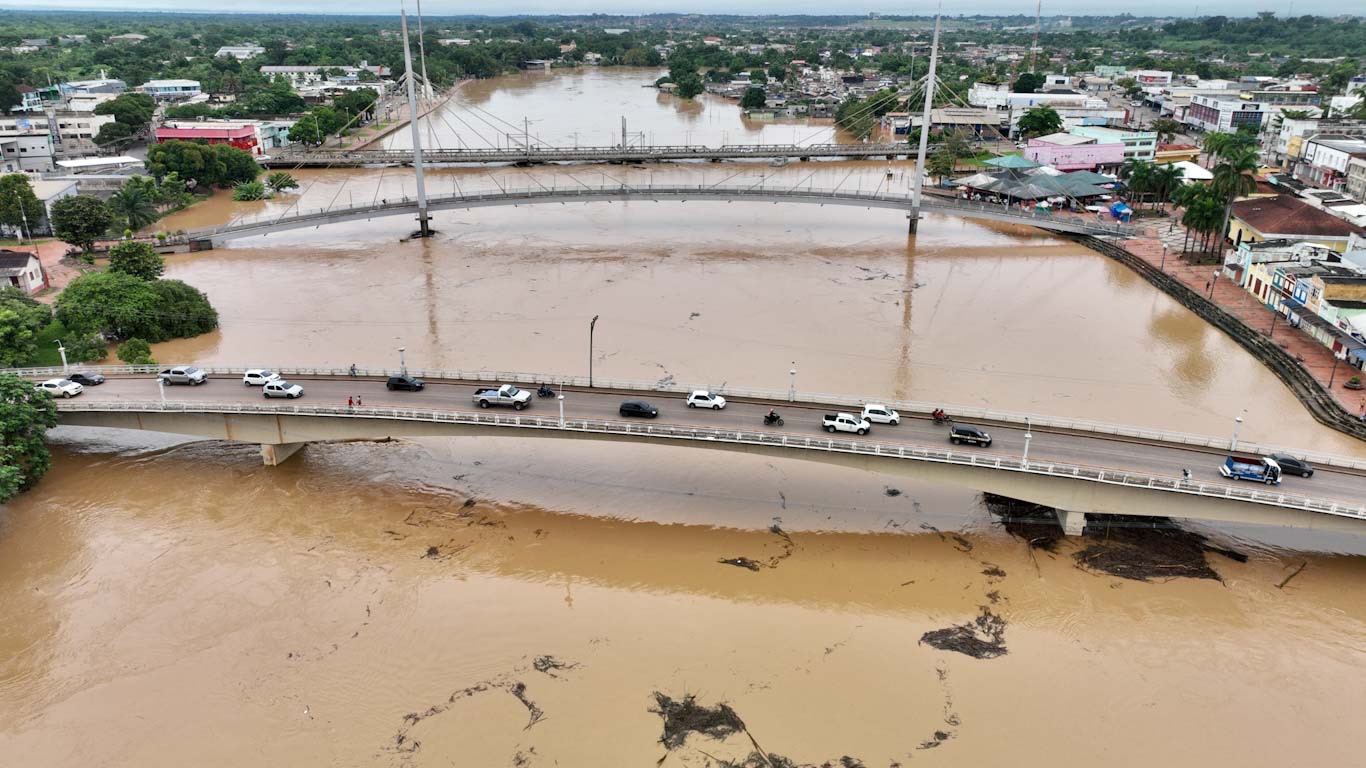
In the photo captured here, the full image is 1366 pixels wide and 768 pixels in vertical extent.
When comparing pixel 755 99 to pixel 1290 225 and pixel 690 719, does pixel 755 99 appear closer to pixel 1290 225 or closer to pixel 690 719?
pixel 1290 225

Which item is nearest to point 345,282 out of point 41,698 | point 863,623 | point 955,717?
point 41,698

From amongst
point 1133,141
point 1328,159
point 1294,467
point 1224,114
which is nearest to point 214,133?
point 1133,141

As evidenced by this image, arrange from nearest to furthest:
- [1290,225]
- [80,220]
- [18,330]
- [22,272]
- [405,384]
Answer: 1. [405,384]
2. [18,330]
3. [22,272]
4. [1290,225]
5. [80,220]

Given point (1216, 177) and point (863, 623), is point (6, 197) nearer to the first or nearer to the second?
point (863, 623)

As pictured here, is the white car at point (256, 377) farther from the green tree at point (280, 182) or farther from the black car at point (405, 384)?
the green tree at point (280, 182)


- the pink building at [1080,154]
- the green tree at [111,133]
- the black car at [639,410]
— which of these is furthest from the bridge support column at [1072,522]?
the green tree at [111,133]

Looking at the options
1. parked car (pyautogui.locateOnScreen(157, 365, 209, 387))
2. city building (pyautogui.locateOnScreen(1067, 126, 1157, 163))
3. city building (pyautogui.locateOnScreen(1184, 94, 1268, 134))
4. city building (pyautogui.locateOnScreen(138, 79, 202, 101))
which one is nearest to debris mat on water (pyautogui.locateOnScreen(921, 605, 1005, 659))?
parked car (pyautogui.locateOnScreen(157, 365, 209, 387))
